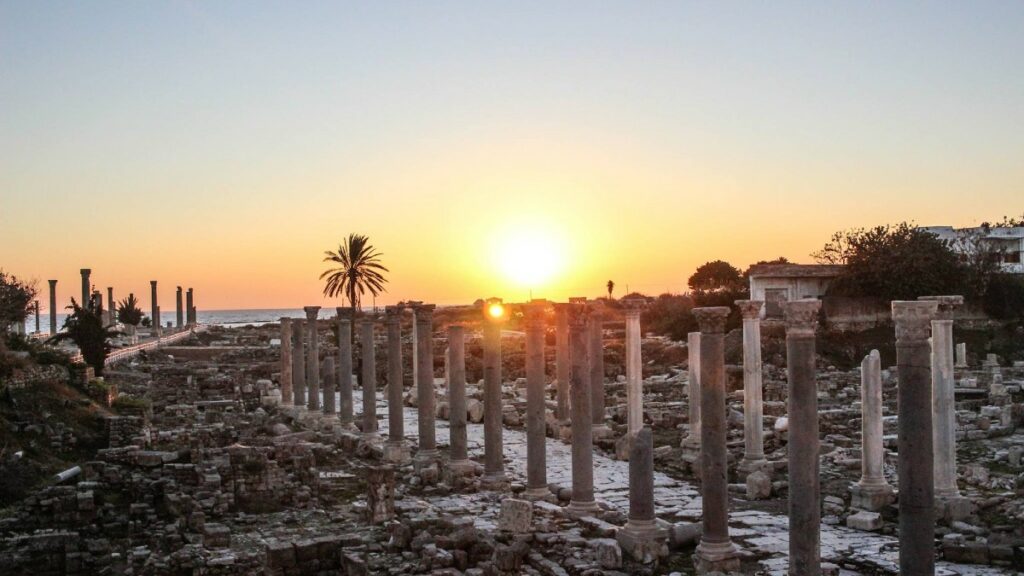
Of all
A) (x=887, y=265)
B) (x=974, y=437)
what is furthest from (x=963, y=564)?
(x=887, y=265)

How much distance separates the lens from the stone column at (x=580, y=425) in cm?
1669

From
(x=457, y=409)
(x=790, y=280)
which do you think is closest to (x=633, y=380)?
(x=457, y=409)

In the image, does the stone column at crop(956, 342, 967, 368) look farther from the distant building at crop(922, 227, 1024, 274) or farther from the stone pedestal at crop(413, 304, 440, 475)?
the stone pedestal at crop(413, 304, 440, 475)

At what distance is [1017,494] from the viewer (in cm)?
1686

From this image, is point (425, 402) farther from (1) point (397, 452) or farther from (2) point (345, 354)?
(2) point (345, 354)

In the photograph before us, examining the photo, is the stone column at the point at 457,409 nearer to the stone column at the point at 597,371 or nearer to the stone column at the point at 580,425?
the stone column at the point at 597,371

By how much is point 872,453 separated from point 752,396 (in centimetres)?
360

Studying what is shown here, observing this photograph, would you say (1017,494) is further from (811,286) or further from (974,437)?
(811,286)

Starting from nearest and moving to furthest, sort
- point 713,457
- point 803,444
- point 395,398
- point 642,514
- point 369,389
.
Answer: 1. point 803,444
2. point 713,457
3. point 642,514
4. point 395,398
5. point 369,389

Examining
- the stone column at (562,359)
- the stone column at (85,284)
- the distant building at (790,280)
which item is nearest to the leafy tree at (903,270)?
the distant building at (790,280)

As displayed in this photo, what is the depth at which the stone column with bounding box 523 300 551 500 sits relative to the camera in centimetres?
1819

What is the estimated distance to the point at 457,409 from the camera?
21.5 m

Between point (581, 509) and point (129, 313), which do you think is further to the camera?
point (129, 313)

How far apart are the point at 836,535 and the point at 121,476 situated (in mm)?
14229
